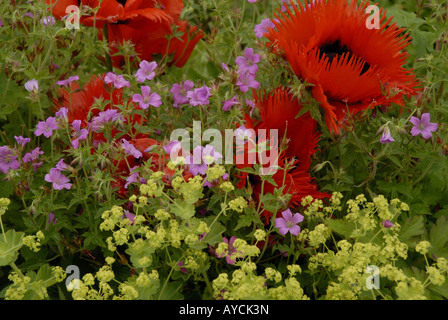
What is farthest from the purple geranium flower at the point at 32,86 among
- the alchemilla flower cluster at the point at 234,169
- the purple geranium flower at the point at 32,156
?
the purple geranium flower at the point at 32,156

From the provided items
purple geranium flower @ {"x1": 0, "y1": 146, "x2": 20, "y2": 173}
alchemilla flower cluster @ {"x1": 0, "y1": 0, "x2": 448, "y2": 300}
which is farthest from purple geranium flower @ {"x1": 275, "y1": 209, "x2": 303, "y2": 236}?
purple geranium flower @ {"x1": 0, "y1": 146, "x2": 20, "y2": 173}

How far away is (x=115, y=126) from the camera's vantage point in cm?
113

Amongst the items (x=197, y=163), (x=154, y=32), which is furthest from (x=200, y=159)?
(x=154, y=32)

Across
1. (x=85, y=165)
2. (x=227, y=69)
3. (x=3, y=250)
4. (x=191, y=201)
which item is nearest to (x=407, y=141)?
(x=227, y=69)

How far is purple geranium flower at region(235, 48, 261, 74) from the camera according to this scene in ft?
3.79

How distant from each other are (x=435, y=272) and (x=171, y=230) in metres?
0.40

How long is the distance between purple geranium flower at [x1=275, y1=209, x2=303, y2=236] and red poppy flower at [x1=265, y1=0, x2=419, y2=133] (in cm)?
17

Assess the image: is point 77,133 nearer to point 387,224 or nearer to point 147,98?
point 147,98

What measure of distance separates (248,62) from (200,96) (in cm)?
14

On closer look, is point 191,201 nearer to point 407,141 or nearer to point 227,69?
point 227,69

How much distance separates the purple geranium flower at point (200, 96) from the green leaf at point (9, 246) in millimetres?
389

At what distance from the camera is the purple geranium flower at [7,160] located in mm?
1088

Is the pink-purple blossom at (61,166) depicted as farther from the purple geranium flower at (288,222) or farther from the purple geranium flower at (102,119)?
the purple geranium flower at (288,222)

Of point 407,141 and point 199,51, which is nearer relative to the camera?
point 407,141
